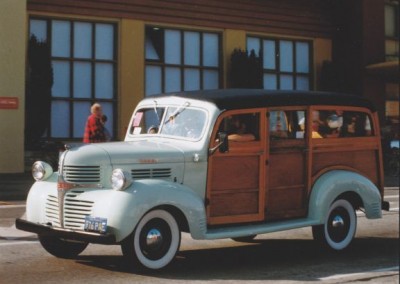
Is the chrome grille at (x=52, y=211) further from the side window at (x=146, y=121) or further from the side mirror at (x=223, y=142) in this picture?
the side mirror at (x=223, y=142)

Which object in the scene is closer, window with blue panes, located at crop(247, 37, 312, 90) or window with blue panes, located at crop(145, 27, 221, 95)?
window with blue panes, located at crop(145, 27, 221, 95)

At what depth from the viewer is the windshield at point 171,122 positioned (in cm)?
800

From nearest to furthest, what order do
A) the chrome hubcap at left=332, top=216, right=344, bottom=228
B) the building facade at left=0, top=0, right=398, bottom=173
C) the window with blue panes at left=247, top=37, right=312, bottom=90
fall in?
1. the chrome hubcap at left=332, top=216, right=344, bottom=228
2. the building facade at left=0, top=0, right=398, bottom=173
3. the window with blue panes at left=247, top=37, right=312, bottom=90

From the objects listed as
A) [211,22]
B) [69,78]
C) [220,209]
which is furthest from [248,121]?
[211,22]

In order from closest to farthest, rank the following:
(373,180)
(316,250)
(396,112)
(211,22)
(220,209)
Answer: (220,209) < (316,250) < (373,180) < (211,22) < (396,112)

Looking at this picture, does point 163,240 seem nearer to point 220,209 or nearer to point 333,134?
point 220,209

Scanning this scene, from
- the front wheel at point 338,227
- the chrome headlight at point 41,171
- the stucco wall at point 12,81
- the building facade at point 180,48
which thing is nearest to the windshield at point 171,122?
the chrome headlight at point 41,171

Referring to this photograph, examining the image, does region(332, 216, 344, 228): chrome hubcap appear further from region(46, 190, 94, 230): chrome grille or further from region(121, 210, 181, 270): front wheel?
region(46, 190, 94, 230): chrome grille

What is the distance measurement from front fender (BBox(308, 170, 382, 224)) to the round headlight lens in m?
2.66

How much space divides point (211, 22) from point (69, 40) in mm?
5073

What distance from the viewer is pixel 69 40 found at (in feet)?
68.5

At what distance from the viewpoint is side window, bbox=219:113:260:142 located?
8.00 metres

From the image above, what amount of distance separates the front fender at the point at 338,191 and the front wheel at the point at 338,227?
6.8 inches

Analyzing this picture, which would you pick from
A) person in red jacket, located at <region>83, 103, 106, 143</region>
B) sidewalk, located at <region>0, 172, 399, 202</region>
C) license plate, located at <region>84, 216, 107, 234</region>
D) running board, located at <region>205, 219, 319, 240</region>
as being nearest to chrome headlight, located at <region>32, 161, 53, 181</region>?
license plate, located at <region>84, 216, 107, 234</region>
